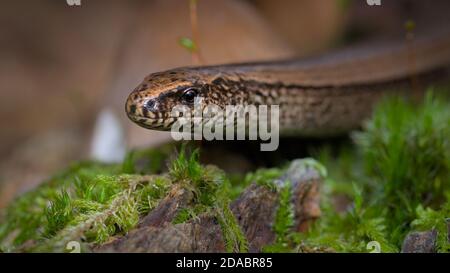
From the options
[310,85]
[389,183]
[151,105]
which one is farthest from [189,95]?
[389,183]

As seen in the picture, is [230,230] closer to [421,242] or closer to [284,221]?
[284,221]

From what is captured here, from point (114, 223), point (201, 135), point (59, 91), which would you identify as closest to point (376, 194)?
point (201, 135)

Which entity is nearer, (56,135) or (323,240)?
(323,240)

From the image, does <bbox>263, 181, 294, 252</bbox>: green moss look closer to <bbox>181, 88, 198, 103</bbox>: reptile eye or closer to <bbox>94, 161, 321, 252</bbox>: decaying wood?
<bbox>94, 161, 321, 252</bbox>: decaying wood

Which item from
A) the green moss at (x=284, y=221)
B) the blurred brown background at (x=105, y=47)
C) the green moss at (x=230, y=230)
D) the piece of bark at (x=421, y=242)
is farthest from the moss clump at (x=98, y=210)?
the blurred brown background at (x=105, y=47)

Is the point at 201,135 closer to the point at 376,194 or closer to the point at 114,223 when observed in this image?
the point at 114,223

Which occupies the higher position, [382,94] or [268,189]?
[382,94]

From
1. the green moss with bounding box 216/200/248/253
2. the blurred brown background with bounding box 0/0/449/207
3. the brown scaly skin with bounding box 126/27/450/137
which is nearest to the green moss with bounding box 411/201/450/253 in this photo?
the green moss with bounding box 216/200/248/253
